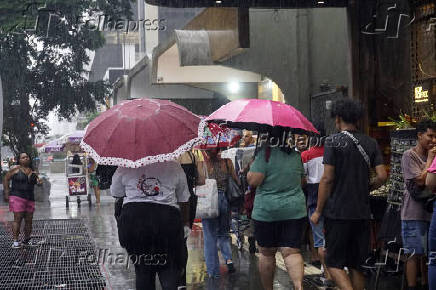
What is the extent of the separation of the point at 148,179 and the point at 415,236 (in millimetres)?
2994

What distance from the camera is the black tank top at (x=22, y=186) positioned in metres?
11.4

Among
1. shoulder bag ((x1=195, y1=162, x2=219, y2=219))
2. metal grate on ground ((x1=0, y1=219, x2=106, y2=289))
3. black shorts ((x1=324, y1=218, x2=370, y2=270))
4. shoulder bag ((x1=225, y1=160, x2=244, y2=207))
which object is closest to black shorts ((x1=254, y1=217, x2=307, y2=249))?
black shorts ((x1=324, y1=218, x2=370, y2=270))

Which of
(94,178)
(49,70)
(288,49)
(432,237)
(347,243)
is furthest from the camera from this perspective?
(49,70)

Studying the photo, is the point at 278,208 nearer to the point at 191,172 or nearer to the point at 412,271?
the point at 191,172

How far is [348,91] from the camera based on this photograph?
34.6ft

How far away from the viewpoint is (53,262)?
988cm

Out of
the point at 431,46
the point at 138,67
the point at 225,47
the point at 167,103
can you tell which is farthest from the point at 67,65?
the point at 167,103

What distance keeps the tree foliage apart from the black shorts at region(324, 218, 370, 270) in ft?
76.1

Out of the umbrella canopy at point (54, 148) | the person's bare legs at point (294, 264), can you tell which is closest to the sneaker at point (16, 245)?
Answer: the person's bare legs at point (294, 264)

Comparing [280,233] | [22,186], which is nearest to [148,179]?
[280,233]

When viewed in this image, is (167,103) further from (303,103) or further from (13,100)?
(13,100)

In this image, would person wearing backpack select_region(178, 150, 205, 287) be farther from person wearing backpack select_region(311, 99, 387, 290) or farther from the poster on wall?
the poster on wall

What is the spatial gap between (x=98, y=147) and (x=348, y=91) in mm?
6404

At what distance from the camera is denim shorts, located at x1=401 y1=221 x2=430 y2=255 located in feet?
20.8
